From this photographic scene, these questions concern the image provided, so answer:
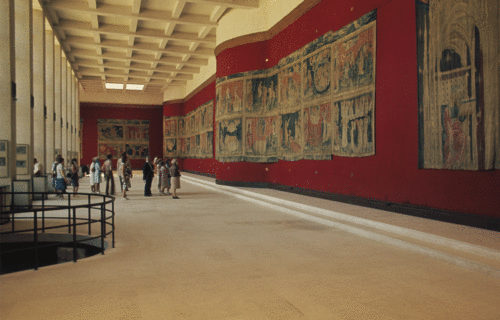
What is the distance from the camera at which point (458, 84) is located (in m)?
7.04

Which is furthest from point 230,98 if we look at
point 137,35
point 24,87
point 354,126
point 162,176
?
point 24,87

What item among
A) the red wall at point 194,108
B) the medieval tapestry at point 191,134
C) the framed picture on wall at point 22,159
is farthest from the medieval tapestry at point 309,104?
the medieval tapestry at point 191,134

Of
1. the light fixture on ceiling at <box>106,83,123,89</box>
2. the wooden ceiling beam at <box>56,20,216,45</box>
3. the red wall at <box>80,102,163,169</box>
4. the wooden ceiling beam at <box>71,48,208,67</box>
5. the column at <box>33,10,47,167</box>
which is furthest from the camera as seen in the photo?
the red wall at <box>80,102,163,169</box>

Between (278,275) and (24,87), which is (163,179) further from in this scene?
(278,275)

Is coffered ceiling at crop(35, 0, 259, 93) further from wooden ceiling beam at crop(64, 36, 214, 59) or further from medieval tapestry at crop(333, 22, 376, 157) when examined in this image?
medieval tapestry at crop(333, 22, 376, 157)

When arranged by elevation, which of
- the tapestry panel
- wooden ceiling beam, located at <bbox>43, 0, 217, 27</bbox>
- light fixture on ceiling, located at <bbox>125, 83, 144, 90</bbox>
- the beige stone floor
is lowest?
the beige stone floor

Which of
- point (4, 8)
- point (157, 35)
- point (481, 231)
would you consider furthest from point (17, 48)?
point (481, 231)

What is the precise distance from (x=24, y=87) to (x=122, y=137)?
25172mm

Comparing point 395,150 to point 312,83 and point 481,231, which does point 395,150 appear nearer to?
point 481,231

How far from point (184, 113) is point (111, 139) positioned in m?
9.27

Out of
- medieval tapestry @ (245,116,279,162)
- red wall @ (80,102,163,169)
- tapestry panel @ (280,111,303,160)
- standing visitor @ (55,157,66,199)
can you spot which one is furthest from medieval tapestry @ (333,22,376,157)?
red wall @ (80,102,163,169)

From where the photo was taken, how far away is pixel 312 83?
1232 centimetres

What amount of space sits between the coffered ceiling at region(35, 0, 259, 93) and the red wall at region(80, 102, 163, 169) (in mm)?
6731

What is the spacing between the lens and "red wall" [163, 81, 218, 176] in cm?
2484
